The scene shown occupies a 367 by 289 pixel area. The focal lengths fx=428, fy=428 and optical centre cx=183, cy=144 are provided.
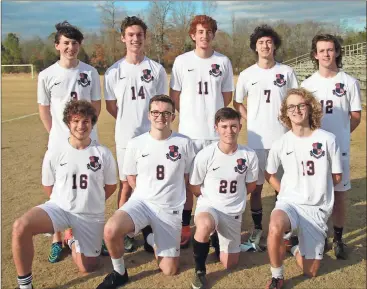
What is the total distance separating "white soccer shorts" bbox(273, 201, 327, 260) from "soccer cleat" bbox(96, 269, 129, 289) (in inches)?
60.0

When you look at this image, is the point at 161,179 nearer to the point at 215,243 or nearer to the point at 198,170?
the point at 198,170

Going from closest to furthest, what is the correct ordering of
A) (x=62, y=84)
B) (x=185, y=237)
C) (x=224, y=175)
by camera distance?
(x=224, y=175), (x=62, y=84), (x=185, y=237)

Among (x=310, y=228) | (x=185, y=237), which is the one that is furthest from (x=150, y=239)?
(x=310, y=228)

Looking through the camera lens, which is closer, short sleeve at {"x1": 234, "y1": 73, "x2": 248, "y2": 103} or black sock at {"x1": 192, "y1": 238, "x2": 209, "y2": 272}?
black sock at {"x1": 192, "y1": 238, "x2": 209, "y2": 272}

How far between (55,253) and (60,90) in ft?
5.46

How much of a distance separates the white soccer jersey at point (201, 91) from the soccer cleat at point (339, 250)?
5.51 feet

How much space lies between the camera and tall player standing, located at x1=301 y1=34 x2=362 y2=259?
14.0ft

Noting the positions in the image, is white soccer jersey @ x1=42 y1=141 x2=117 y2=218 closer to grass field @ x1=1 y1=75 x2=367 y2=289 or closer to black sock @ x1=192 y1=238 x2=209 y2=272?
grass field @ x1=1 y1=75 x2=367 y2=289

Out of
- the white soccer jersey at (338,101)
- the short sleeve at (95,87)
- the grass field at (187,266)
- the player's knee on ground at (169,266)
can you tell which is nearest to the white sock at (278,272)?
the grass field at (187,266)

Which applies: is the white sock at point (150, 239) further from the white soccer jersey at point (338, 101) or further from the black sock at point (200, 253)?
the white soccer jersey at point (338, 101)

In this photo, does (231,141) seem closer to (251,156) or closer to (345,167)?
(251,156)

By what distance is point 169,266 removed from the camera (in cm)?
403

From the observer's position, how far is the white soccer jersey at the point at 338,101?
429 centimetres

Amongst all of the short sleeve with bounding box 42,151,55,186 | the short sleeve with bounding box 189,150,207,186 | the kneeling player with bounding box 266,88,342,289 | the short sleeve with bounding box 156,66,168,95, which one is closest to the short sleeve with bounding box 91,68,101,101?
the short sleeve with bounding box 156,66,168,95
